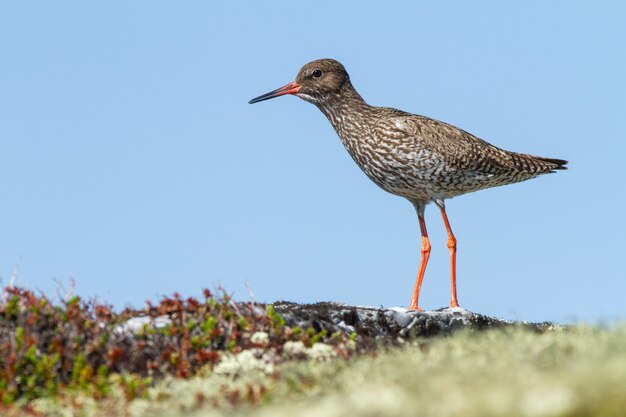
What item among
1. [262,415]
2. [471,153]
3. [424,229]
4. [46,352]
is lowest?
[262,415]

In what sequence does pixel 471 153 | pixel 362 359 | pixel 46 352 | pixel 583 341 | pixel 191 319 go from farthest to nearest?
pixel 471 153 → pixel 191 319 → pixel 46 352 → pixel 362 359 → pixel 583 341

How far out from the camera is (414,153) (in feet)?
43.7

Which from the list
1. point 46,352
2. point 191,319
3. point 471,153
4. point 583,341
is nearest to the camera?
point 583,341

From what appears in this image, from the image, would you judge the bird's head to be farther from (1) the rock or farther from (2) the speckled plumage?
(1) the rock

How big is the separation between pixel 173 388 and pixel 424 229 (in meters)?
7.70

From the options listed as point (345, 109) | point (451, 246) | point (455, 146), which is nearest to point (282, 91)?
point (345, 109)

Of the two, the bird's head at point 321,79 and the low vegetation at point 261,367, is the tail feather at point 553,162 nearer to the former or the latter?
the bird's head at point 321,79

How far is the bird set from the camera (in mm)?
13398

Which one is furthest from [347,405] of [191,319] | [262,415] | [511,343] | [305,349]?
[191,319]

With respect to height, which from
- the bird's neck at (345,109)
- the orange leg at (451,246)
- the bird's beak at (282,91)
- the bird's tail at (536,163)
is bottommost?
the orange leg at (451,246)

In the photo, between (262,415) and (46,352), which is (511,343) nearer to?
(262,415)

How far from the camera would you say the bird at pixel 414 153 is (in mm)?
13398

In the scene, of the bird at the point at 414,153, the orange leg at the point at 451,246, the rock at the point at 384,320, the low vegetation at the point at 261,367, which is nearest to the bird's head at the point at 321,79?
the bird at the point at 414,153

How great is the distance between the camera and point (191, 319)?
897 centimetres
